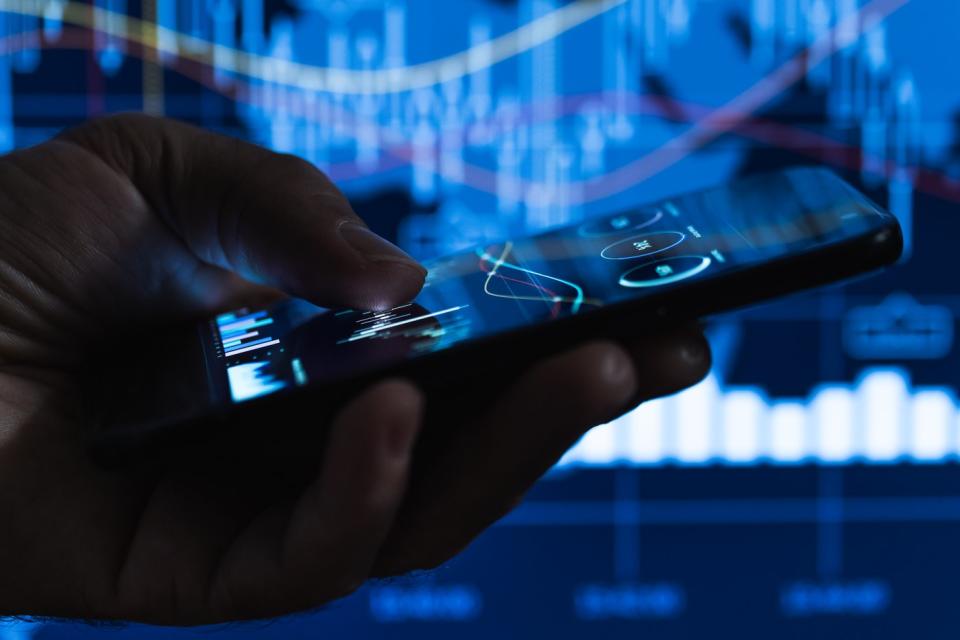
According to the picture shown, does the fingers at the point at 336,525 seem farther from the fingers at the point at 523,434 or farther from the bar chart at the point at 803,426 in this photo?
the bar chart at the point at 803,426

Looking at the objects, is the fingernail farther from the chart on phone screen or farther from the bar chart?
the bar chart

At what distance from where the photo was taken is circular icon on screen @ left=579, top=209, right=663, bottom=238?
0.42 metres

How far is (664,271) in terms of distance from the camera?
1.11 ft

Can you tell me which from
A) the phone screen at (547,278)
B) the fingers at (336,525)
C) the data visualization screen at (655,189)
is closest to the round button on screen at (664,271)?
the phone screen at (547,278)

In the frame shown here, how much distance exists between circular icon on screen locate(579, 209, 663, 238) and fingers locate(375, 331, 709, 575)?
0.34 feet

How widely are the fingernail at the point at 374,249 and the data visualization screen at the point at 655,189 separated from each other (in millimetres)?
347

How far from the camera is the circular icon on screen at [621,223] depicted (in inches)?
16.5

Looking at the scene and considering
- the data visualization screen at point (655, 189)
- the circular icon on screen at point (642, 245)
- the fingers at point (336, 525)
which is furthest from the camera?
the data visualization screen at point (655, 189)

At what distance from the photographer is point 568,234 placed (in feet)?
1.43

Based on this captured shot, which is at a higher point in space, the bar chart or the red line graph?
the red line graph

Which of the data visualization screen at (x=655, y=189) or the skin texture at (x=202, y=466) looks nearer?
the skin texture at (x=202, y=466)

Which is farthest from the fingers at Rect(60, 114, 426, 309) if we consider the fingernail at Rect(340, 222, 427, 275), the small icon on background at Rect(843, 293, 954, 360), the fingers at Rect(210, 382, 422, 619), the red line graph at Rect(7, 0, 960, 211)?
the small icon on background at Rect(843, 293, 954, 360)

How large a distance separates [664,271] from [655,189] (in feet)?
1.40

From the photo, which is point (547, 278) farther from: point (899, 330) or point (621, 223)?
point (899, 330)
